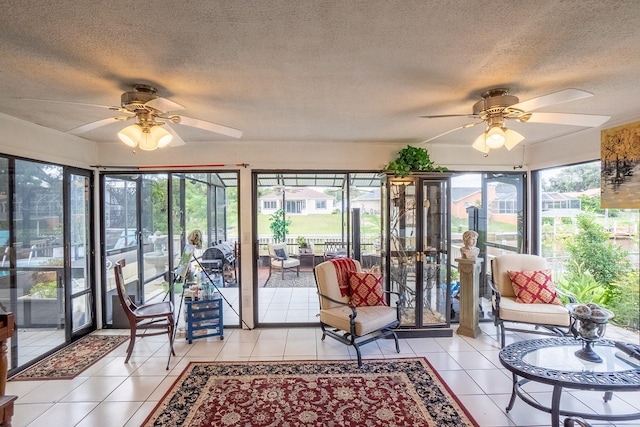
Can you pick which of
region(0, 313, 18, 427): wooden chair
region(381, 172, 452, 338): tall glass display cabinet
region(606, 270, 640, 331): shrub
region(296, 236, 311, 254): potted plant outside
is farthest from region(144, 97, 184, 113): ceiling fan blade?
region(296, 236, 311, 254): potted plant outside

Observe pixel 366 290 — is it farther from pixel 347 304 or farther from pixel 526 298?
pixel 526 298

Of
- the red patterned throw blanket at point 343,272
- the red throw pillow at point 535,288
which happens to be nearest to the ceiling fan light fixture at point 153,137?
the red patterned throw blanket at point 343,272

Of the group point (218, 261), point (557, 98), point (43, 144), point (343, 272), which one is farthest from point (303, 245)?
point (557, 98)

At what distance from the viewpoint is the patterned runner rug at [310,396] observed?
2256 mm

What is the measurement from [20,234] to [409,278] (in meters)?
4.11

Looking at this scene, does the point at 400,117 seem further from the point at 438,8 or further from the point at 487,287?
the point at 487,287

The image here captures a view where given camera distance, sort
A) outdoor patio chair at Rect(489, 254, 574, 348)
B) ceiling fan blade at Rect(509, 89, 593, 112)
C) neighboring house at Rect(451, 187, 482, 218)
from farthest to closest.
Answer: neighboring house at Rect(451, 187, 482, 218) < outdoor patio chair at Rect(489, 254, 574, 348) < ceiling fan blade at Rect(509, 89, 593, 112)

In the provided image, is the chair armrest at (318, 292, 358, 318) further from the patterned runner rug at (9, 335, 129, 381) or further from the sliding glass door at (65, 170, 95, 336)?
the sliding glass door at (65, 170, 95, 336)

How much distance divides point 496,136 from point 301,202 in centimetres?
552

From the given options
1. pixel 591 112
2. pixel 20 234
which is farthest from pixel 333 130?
pixel 20 234

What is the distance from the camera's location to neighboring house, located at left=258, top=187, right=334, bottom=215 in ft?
23.3

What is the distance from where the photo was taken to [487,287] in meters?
4.32

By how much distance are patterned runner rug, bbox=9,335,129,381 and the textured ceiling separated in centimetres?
234

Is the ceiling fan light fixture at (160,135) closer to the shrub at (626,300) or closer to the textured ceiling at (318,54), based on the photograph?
the textured ceiling at (318,54)
